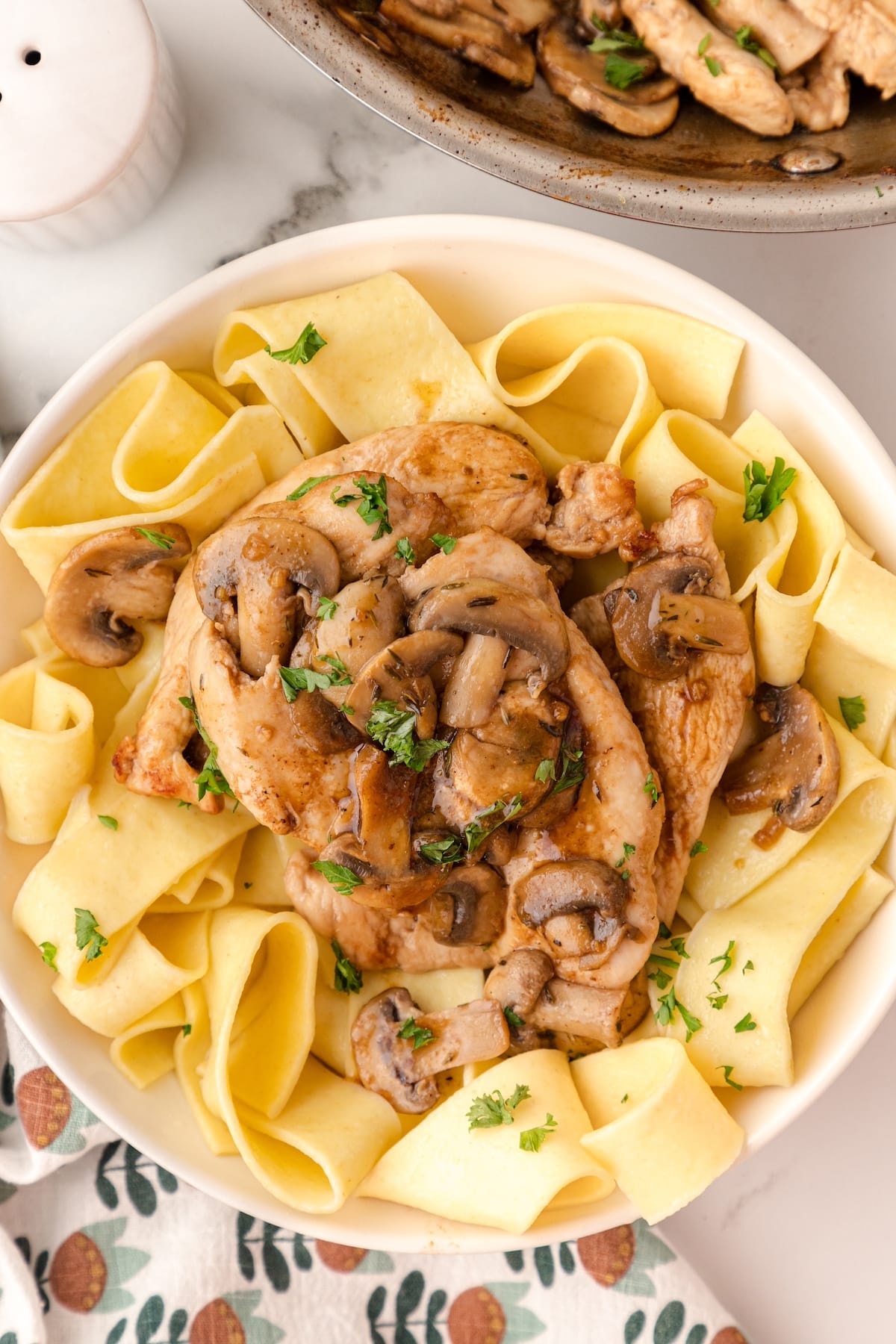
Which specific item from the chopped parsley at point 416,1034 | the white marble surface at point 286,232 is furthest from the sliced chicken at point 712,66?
the chopped parsley at point 416,1034

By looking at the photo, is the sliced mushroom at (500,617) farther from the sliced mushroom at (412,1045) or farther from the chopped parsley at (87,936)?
the chopped parsley at (87,936)

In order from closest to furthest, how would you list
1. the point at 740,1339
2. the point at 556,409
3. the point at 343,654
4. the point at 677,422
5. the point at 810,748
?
the point at 343,654 → the point at 810,748 → the point at 677,422 → the point at 556,409 → the point at 740,1339

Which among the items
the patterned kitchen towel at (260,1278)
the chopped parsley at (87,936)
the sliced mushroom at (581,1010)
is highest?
the sliced mushroom at (581,1010)

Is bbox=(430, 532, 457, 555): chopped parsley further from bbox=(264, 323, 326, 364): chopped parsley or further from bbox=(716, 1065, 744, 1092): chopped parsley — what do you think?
bbox=(716, 1065, 744, 1092): chopped parsley

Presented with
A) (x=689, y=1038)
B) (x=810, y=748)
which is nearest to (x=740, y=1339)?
(x=689, y=1038)

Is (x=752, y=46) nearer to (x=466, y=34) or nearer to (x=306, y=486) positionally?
(x=466, y=34)

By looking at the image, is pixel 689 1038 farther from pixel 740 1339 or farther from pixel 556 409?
pixel 556 409
